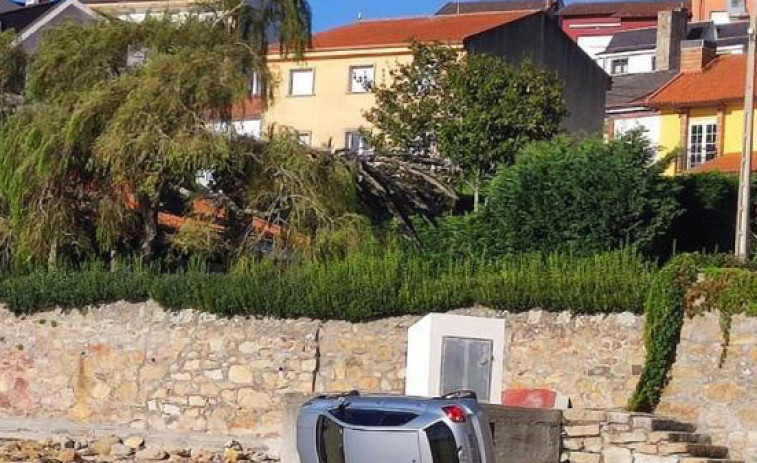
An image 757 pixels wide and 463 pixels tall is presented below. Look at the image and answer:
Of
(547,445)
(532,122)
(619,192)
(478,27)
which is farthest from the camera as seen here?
(478,27)

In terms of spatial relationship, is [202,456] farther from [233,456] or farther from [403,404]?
[403,404]

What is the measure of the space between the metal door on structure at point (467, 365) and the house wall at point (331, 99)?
2877 cm

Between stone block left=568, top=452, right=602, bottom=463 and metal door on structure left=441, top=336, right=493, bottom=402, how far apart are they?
4.69 feet

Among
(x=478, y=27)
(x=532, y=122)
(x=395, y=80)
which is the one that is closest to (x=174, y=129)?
(x=532, y=122)

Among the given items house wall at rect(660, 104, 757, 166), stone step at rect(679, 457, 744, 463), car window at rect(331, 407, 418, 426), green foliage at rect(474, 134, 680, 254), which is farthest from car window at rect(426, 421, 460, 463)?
house wall at rect(660, 104, 757, 166)

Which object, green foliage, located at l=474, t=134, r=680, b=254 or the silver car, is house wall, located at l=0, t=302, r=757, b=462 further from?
the silver car

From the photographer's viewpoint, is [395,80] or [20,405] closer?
[20,405]

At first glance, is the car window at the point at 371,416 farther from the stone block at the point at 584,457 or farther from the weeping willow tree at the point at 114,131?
the weeping willow tree at the point at 114,131

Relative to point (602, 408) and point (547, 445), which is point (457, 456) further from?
point (602, 408)

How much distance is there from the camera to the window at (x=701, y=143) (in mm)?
48344

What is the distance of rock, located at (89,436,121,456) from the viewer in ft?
78.6

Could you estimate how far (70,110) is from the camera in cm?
2808

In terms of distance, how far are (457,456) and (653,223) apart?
13.4 m

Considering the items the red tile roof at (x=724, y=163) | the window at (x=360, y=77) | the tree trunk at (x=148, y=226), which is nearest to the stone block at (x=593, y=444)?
the tree trunk at (x=148, y=226)
